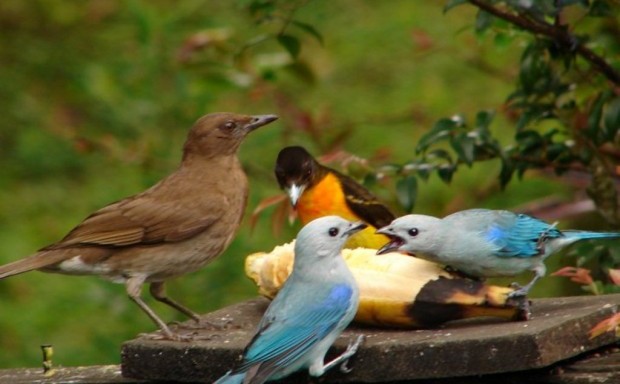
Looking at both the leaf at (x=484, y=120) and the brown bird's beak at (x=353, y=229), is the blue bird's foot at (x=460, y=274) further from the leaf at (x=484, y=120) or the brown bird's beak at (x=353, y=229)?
the leaf at (x=484, y=120)

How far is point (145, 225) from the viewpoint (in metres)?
5.21

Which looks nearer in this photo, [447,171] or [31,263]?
[31,263]

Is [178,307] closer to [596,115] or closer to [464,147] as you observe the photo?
[464,147]

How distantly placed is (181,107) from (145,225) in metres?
1.90

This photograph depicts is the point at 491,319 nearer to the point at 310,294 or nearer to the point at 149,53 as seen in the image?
the point at 310,294

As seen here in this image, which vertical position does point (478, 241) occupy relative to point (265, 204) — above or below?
above

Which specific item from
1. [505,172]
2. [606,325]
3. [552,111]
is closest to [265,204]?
[505,172]

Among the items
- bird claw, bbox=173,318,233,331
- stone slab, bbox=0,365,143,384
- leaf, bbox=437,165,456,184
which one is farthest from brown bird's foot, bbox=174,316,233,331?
leaf, bbox=437,165,456,184

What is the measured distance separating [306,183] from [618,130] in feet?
4.26

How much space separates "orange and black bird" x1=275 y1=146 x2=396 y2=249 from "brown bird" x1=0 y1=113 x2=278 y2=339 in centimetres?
55

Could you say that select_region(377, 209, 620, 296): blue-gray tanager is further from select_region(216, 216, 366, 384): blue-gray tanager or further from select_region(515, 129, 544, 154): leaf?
select_region(515, 129, 544, 154): leaf

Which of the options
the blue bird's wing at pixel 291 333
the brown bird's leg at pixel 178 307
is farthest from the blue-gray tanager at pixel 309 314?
the brown bird's leg at pixel 178 307

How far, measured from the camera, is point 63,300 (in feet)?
23.7

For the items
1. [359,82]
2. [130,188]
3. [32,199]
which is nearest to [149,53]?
[130,188]
